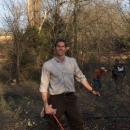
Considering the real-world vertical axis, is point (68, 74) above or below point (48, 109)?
above

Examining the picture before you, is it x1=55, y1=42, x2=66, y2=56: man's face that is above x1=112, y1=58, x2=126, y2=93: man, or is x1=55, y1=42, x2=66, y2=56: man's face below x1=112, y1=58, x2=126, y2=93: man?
above

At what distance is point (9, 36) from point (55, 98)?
55.9 feet

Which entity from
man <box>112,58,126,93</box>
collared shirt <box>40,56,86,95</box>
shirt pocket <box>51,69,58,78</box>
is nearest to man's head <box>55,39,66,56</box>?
collared shirt <box>40,56,86,95</box>

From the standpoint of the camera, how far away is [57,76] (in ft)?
16.2

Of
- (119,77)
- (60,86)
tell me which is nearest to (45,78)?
(60,86)

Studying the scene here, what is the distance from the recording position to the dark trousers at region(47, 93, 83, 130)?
4984 mm

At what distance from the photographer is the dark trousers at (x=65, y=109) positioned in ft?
16.4

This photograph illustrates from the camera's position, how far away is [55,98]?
5.00 metres

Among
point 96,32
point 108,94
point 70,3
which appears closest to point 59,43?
point 108,94

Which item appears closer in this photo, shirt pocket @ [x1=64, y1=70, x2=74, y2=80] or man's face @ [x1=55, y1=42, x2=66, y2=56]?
man's face @ [x1=55, y1=42, x2=66, y2=56]

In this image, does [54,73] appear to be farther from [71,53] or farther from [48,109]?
[71,53]

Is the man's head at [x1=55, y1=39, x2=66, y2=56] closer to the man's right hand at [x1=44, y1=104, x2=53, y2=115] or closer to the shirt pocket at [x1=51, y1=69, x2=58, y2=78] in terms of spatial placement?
the shirt pocket at [x1=51, y1=69, x2=58, y2=78]

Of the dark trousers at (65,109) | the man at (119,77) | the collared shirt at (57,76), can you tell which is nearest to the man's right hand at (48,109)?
the dark trousers at (65,109)

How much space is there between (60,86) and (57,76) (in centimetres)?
17
